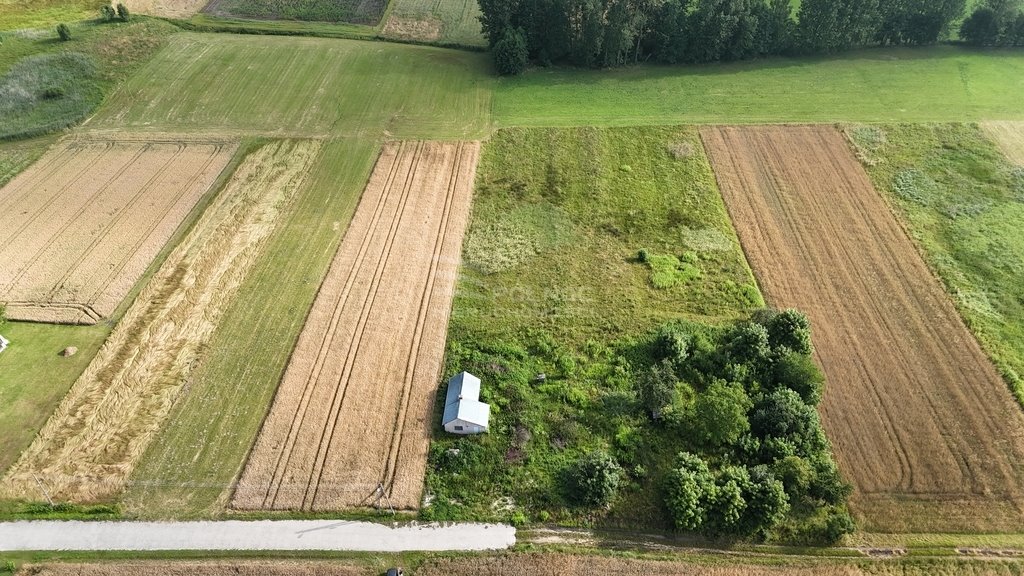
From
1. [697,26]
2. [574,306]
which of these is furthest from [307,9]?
[574,306]

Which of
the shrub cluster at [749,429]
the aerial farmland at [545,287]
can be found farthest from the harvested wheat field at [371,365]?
the shrub cluster at [749,429]

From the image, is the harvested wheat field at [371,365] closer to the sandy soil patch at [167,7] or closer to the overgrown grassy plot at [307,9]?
the overgrown grassy plot at [307,9]

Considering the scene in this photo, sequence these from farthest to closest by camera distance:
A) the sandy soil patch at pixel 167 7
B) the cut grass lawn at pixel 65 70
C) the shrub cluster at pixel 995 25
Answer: the sandy soil patch at pixel 167 7, the shrub cluster at pixel 995 25, the cut grass lawn at pixel 65 70

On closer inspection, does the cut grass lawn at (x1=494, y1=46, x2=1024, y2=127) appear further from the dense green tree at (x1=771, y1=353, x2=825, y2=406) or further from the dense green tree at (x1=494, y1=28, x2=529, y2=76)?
the dense green tree at (x1=771, y1=353, x2=825, y2=406)

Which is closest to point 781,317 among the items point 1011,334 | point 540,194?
point 1011,334

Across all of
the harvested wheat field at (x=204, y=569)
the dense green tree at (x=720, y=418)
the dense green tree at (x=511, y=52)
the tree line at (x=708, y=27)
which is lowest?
the harvested wheat field at (x=204, y=569)

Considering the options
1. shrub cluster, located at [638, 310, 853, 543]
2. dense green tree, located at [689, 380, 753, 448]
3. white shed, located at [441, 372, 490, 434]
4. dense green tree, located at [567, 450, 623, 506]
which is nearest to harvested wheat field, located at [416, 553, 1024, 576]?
shrub cluster, located at [638, 310, 853, 543]

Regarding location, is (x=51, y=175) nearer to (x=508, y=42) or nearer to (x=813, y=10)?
(x=508, y=42)
